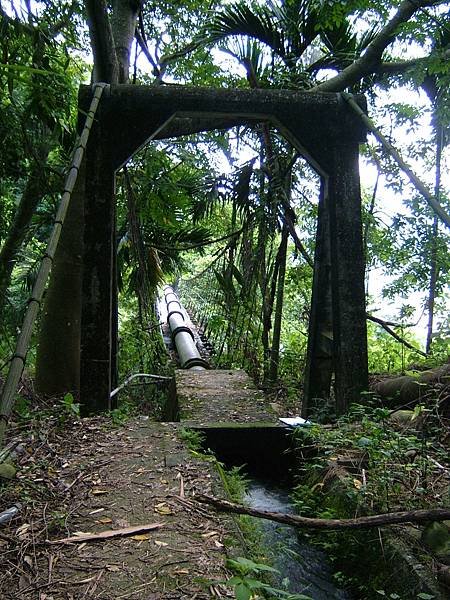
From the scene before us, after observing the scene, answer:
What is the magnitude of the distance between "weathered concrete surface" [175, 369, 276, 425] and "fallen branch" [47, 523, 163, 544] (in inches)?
75.9

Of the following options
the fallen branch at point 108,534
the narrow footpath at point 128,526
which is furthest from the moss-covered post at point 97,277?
the fallen branch at point 108,534

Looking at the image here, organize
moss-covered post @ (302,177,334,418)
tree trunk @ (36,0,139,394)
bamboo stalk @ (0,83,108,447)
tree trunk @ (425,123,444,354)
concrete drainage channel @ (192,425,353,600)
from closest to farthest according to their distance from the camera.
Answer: bamboo stalk @ (0,83,108,447)
concrete drainage channel @ (192,425,353,600)
moss-covered post @ (302,177,334,418)
tree trunk @ (36,0,139,394)
tree trunk @ (425,123,444,354)

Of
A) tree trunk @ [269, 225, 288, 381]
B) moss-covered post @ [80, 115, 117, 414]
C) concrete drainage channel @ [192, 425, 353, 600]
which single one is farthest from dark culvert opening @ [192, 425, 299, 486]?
tree trunk @ [269, 225, 288, 381]

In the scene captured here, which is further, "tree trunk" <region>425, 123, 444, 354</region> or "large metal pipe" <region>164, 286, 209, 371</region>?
"large metal pipe" <region>164, 286, 209, 371</region>

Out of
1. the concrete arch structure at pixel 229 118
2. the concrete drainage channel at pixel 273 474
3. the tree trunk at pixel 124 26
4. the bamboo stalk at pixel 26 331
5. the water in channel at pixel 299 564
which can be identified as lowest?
the water in channel at pixel 299 564

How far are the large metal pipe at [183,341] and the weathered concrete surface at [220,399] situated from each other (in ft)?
3.06

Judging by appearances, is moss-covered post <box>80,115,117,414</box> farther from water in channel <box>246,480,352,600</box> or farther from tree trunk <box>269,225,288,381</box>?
tree trunk <box>269,225,288,381</box>

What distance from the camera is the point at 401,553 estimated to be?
2.09 metres

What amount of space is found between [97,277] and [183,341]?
4.84 m

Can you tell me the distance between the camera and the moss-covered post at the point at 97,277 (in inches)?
168

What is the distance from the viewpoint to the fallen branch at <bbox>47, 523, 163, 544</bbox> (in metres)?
1.98

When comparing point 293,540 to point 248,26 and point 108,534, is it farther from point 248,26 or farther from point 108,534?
point 248,26

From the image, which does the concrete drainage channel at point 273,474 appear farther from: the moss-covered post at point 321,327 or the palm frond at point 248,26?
the palm frond at point 248,26

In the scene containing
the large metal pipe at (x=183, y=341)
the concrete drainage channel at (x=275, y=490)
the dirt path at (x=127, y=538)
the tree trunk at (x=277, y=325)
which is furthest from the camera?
the large metal pipe at (x=183, y=341)
